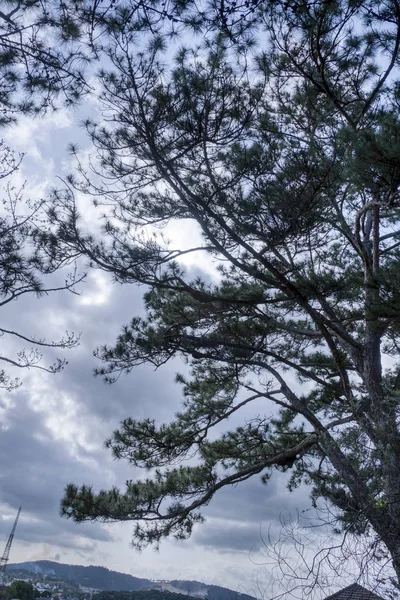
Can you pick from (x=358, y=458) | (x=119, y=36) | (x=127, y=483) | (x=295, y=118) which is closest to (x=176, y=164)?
(x=119, y=36)

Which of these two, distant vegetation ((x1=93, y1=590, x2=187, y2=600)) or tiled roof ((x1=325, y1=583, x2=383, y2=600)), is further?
distant vegetation ((x1=93, y1=590, x2=187, y2=600))

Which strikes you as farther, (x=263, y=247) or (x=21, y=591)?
(x=21, y=591)

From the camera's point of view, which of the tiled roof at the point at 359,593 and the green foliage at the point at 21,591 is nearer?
the tiled roof at the point at 359,593

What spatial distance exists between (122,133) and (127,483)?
4135 millimetres

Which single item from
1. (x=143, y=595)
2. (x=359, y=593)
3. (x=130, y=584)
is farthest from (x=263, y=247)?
(x=130, y=584)

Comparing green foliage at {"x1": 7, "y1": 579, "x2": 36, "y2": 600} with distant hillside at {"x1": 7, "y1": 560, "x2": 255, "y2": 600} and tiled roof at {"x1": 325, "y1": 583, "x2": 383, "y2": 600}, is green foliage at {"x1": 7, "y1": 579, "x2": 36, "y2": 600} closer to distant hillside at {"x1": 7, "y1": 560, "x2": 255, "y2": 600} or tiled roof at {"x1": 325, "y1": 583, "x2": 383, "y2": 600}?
distant hillside at {"x1": 7, "y1": 560, "x2": 255, "y2": 600}

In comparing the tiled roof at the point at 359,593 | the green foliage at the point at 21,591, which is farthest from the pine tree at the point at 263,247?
the green foliage at the point at 21,591

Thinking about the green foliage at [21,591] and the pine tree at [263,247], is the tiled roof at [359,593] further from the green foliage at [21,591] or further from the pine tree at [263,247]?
the green foliage at [21,591]

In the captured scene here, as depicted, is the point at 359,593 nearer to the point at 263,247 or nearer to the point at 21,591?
the point at 263,247

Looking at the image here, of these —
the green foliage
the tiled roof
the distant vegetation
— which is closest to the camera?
the tiled roof

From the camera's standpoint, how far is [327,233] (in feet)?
18.5

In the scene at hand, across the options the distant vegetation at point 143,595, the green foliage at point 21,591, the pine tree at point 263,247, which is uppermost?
the pine tree at point 263,247

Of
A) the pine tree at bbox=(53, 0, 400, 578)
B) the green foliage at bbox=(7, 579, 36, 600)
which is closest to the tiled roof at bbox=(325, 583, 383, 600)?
the pine tree at bbox=(53, 0, 400, 578)

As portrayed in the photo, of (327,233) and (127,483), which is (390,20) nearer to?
(327,233)
